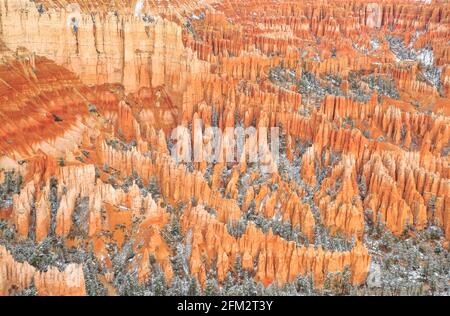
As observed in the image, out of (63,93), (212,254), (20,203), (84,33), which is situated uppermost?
(84,33)

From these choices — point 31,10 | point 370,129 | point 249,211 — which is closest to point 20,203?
point 249,211

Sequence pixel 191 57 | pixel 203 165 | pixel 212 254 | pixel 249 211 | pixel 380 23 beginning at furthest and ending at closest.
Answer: pixel 380 23
pixel 191 57
pixel 203 165
pixel 249 211
pixel 212 254

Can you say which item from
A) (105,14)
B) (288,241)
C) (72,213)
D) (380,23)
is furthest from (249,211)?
(380,23)

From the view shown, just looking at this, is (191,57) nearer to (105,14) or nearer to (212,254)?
(105,14)

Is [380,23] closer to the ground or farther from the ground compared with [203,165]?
farther from the ground

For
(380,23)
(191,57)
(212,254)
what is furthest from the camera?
(380,23)

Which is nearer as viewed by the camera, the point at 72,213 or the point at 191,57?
the point at 72,213

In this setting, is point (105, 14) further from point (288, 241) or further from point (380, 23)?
point (380, 23)
